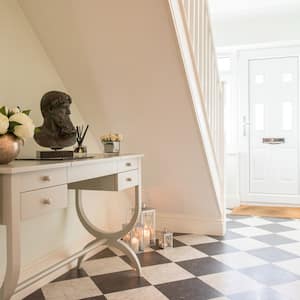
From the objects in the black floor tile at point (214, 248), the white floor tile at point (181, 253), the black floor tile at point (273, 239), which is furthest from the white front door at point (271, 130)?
the white floor tile at point (181, 253)

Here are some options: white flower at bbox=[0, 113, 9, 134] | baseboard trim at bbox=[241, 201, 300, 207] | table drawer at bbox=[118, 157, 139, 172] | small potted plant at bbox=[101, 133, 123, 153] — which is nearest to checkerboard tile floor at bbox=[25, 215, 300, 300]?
table drawer at bbox=[118, 157, 139, 172]

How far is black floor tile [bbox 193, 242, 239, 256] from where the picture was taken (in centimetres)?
281

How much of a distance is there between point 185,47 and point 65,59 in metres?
0.78

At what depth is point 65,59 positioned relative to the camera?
95.7 inches

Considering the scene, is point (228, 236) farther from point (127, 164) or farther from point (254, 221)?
point (127, 164)

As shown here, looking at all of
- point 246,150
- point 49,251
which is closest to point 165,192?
point 49,251

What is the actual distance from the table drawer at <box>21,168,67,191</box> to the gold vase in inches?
5.1

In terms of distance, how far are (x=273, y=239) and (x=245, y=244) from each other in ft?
0.98

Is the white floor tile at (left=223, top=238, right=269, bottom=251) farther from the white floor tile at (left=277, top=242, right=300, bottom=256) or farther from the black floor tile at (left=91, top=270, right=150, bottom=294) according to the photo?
the black floor tile at (left=91, top=270, right=150, bottom=294)

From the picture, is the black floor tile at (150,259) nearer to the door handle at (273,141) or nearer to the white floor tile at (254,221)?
the white floor tile at (254,221)

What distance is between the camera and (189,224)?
11.0 ft

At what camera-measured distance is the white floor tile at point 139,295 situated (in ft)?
6.61

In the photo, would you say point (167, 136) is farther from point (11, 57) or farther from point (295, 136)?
point (295, 136)

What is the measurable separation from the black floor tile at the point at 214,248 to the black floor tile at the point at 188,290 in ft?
1.92
